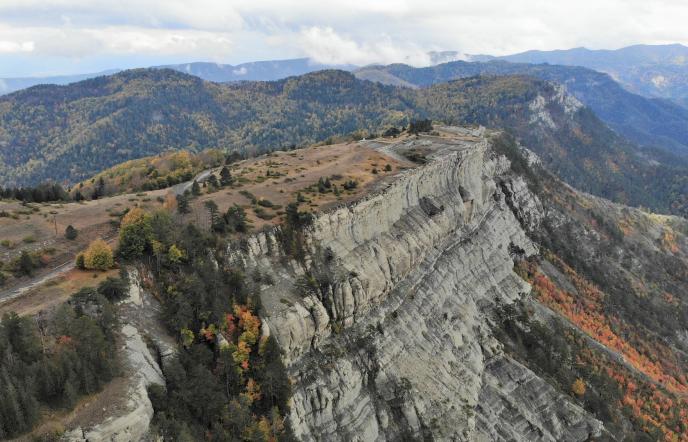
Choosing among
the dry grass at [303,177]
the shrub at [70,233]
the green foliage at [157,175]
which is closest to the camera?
the shrub at [70,233]

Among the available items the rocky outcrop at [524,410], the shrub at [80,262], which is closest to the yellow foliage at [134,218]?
the shrub at [80,262]

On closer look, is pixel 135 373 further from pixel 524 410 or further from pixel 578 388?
pixel 578 388

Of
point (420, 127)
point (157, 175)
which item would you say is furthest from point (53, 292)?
point (420, 127)

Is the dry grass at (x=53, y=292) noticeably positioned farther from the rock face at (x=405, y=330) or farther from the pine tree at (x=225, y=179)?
the pine tree at (x=225, y=179)

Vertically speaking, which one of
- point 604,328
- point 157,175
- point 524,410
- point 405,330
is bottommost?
point 604,328

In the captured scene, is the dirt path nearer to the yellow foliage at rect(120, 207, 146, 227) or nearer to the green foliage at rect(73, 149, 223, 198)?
the yellow foliage at rect(120, 207, 146, 227)

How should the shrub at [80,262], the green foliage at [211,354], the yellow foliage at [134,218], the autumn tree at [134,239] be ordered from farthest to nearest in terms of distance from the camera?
the yellow foliage at [134,218] < the autumn tree at [134,239] < the shrub at [80,262] < the green foliage at [211,354]

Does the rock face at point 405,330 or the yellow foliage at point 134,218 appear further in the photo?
the rock face at point 405,330

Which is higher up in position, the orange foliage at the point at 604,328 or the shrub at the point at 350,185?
the shrub at the point at 350,185
